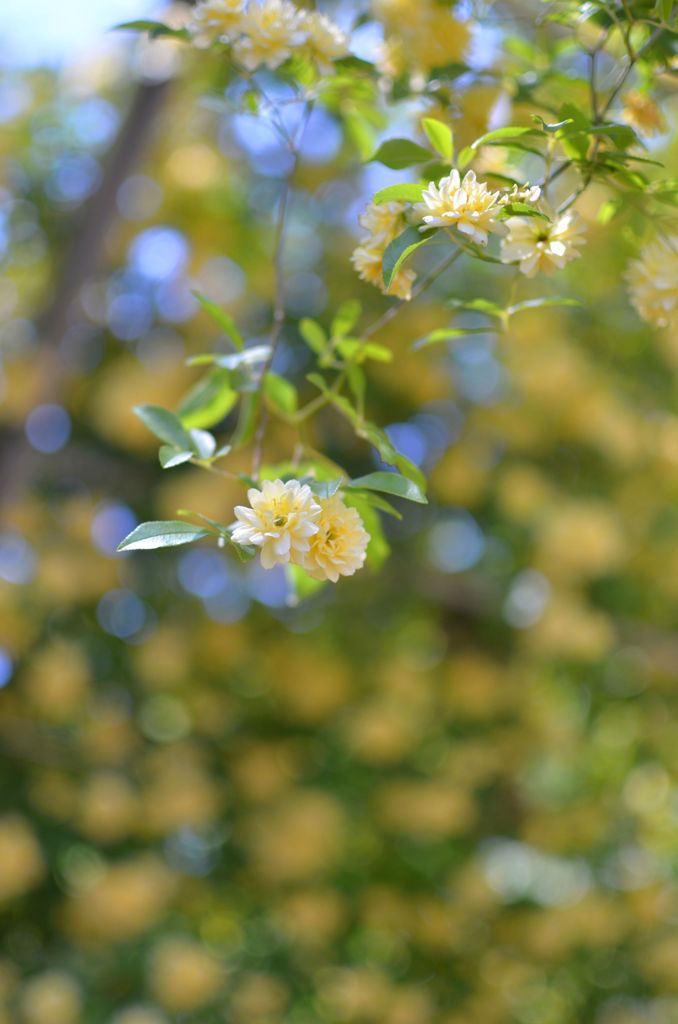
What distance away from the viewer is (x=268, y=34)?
932mm

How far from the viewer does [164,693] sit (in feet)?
8.57

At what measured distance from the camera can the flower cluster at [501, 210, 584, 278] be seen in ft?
2.54

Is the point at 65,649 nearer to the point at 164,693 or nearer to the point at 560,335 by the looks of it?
the point at 164,693

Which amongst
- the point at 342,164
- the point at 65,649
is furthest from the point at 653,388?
the point at 65,649

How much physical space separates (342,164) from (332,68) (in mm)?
1629

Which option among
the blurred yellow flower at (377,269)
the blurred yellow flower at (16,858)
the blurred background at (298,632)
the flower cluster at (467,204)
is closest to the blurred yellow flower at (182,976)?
the blurred background at (298,632)

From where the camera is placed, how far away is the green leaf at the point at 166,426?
0.88 m

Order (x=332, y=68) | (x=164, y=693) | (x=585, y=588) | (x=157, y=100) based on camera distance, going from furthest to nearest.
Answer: (x=164, y=693) < (x=585, y=588) < (x=157, y=100) < (x=332, y=68)

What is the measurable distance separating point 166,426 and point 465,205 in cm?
31

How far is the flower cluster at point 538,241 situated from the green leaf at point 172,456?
0.27m

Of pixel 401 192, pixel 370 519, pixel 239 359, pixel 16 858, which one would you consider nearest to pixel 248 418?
pixel 239 359

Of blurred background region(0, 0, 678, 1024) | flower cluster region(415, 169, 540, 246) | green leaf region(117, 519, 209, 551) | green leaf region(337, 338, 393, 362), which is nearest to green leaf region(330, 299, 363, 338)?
green leaf region(337, 338, 393, 362)

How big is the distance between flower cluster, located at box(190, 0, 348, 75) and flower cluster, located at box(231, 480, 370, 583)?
439mm

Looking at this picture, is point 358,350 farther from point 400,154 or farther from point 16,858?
point 16,858
